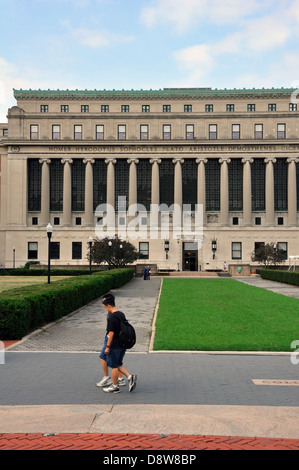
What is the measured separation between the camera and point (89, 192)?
75.7 m

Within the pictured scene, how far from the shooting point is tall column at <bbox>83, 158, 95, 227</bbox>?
75.3m

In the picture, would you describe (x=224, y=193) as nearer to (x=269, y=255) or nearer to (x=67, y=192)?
(x=269, y=255)

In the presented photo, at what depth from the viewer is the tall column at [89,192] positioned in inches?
2965

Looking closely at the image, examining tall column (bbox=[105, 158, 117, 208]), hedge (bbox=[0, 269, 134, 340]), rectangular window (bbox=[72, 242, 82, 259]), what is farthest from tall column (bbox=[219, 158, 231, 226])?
hedge (bbox=[0, 269, 134, 340])

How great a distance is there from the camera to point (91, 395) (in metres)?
8.59

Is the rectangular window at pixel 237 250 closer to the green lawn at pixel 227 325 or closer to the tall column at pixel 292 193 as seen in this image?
the tall column at pixel 292 193

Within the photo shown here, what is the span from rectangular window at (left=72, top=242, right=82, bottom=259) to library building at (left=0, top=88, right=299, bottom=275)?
165 millimetres

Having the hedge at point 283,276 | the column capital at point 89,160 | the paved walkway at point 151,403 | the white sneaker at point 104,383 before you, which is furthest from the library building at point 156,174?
the white sneaker at point 104,383

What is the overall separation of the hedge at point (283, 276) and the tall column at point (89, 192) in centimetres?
3056

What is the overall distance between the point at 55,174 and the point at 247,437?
74.1 m

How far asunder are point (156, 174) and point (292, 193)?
73.0ft

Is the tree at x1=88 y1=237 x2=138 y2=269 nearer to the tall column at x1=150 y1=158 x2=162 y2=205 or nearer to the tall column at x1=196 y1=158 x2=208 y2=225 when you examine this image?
the tall column at x1=150 y1=158 x2=162 y2=205

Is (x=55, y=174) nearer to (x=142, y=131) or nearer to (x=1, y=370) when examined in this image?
(x=142, y=131)

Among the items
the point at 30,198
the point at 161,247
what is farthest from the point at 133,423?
the point at 30,198
